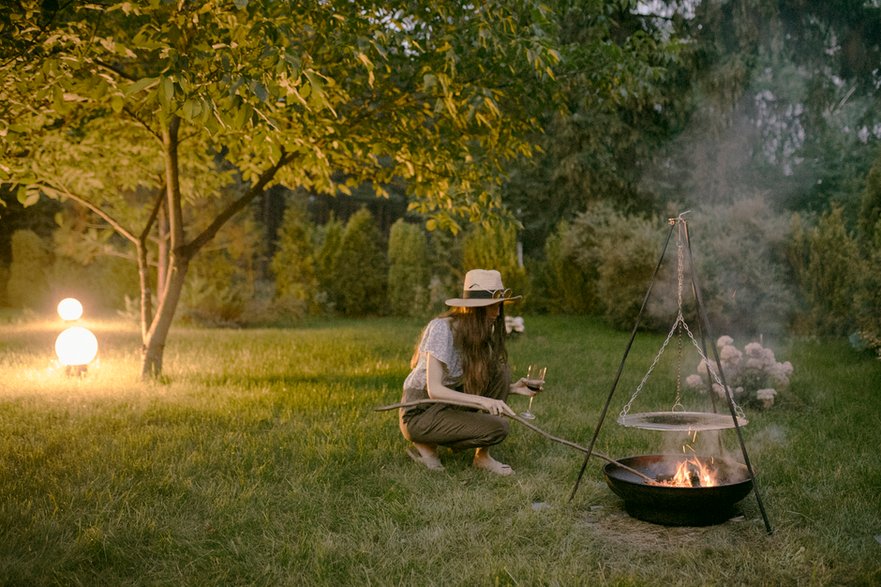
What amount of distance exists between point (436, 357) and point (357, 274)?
15.0 metres

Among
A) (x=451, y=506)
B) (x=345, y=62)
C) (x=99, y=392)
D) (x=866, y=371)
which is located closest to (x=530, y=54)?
(x=345, y=62)

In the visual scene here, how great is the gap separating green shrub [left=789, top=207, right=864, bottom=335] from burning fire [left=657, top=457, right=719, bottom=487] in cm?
915

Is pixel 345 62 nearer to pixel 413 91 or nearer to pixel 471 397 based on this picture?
pixel 413 91

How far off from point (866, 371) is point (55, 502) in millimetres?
8618

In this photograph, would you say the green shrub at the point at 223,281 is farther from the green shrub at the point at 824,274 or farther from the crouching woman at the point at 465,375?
the green shrub at the point at 824,274

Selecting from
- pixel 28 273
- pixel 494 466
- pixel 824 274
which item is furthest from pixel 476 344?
pixel 28 273

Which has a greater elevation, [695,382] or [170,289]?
[170,289]

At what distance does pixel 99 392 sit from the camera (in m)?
6.86

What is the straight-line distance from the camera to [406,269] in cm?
1903

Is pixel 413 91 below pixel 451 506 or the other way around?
the other way around

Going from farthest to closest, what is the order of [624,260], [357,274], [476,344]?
[357,274] → [624,260] → [476,344]

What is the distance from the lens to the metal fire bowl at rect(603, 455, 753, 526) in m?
3.50

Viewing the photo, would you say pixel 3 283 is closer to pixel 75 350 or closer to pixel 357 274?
pixel 357 274

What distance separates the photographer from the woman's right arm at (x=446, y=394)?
4.01 m
